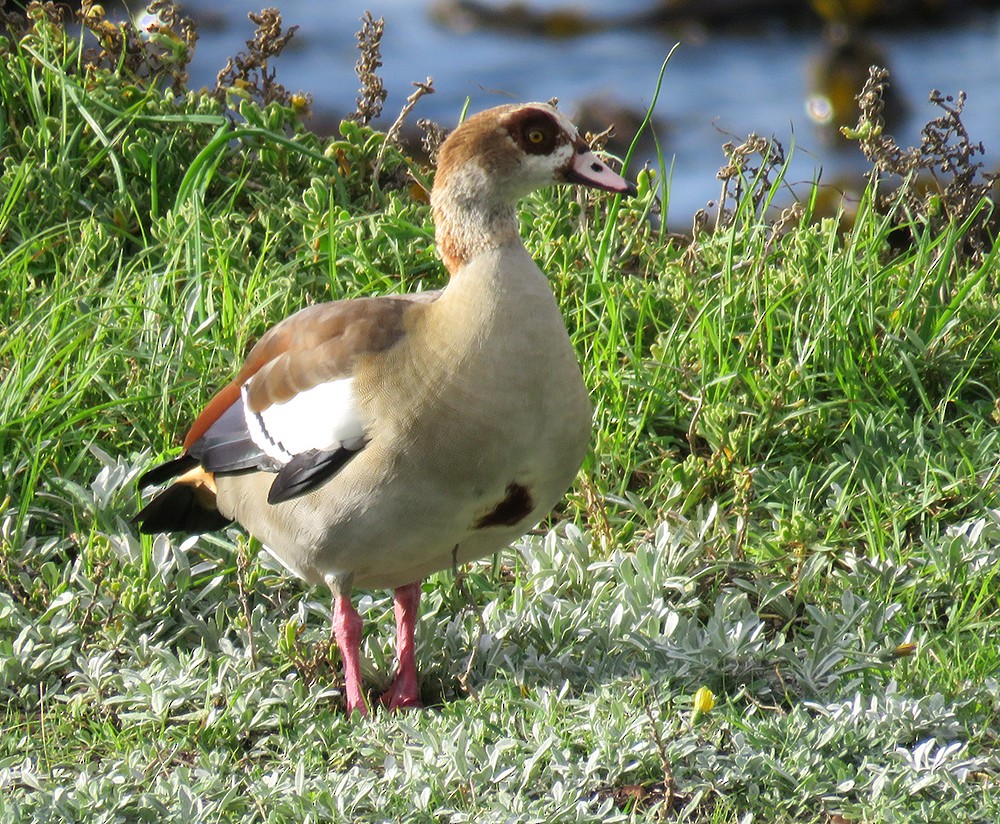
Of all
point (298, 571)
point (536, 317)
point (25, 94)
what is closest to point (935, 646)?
point (536, 317)

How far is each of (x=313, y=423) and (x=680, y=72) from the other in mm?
4678

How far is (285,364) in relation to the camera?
3.60 m

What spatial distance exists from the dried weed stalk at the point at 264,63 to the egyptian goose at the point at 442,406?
104 inches

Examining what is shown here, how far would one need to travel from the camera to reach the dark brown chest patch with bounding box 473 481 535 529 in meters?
3.29

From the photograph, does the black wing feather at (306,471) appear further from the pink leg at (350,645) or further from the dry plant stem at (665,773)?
the dry plant stem at (665,773)

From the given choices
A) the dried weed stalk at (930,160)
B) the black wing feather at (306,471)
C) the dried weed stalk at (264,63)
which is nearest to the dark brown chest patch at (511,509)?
the black wing feather at (306,471)

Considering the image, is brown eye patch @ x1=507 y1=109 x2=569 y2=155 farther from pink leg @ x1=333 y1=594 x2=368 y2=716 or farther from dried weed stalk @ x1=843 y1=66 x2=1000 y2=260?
dried weed stalk @ x1=843 y1=66 x2=1000 y2=260

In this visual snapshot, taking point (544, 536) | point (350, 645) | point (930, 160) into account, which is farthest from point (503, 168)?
point (930, 160)

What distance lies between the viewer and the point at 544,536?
174 inches

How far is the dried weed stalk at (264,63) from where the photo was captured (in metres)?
5.88

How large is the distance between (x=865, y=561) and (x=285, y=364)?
70.6 inches

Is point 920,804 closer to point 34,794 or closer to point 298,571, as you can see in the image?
point 298,571

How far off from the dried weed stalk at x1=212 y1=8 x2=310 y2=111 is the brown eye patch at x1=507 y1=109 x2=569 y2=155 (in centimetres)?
281

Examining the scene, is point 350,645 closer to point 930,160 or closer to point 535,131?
point 535,131
